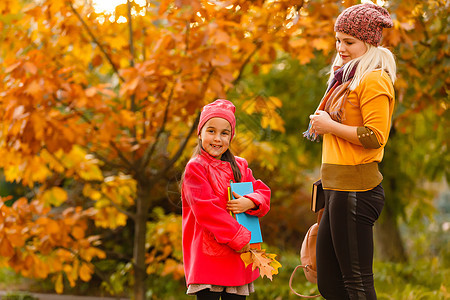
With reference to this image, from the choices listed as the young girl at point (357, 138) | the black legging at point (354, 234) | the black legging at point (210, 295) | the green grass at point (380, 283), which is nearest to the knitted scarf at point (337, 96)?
the young girl at point (357, 138)

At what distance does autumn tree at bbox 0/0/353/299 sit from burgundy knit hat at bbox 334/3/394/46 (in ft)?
3.24

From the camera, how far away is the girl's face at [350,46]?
6.81 ft

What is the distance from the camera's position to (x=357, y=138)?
199 centimetres

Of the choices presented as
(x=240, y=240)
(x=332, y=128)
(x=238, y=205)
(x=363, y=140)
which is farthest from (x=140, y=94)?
(x=363, y=140)

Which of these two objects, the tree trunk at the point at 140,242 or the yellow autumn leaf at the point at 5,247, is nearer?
the yellow autumn leaf at the point at 5,247

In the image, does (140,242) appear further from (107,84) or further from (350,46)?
(350,46)

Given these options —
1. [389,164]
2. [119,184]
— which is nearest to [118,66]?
[119,184]

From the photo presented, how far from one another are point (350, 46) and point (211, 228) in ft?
3.13

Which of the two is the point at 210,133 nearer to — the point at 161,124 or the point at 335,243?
the point at 335,243

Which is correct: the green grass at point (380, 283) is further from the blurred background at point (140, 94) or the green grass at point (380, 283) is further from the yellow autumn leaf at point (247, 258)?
the yellow autumn leaf at point (247, 258)

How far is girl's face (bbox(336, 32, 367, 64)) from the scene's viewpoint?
2076 millimetres

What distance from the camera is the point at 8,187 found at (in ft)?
26.8

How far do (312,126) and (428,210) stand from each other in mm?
5005

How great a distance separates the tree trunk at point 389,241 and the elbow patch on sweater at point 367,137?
525 centimetres
